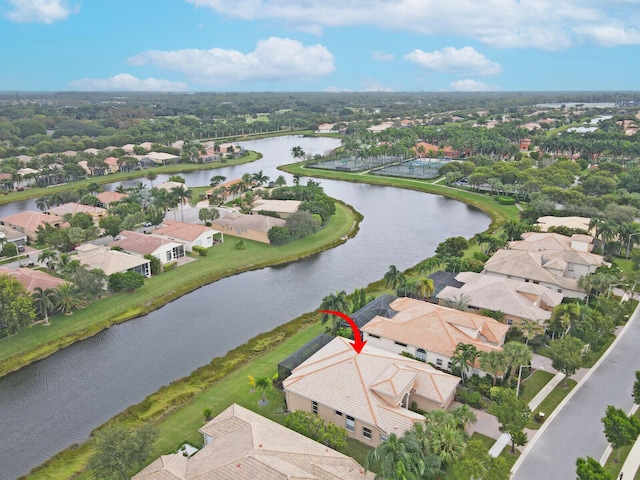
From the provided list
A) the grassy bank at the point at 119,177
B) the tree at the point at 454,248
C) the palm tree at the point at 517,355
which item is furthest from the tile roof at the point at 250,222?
the grassy bank at the point at 119,177

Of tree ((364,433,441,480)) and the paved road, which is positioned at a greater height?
tree ((364,433,441,480))

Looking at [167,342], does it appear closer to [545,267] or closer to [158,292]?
[158,292]

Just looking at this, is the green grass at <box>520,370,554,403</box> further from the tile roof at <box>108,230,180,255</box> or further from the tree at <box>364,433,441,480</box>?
the tile roof at <box>108,230,180,255</box>

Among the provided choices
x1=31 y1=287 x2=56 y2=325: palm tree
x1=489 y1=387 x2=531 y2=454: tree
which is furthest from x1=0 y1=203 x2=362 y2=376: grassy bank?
x1=489 y1=387 x2=531 y2=454: tree

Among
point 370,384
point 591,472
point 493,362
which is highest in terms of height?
point 493,362

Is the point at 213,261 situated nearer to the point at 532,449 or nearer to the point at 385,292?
the point at 385,292

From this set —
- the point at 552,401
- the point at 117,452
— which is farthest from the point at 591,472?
the point at 117,452
